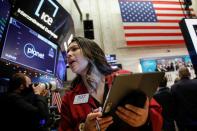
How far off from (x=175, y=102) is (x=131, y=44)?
4935 millimetres

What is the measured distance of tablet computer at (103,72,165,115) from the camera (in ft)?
3.86

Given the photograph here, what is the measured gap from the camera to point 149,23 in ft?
27.9

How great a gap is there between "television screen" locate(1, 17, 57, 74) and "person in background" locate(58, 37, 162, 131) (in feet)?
6.37

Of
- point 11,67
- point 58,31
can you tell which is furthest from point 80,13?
point 11,67

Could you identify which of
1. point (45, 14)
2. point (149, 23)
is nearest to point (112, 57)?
point (149, 23)

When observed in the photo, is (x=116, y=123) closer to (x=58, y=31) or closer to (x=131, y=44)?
(x=58, y=31)

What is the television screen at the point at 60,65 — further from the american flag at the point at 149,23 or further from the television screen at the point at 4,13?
the american flag at the point at 149,23

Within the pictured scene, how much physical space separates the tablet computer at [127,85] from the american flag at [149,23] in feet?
23.0

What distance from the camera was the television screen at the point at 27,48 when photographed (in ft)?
11.6

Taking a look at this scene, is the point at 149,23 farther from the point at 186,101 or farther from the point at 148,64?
the point at 186,101

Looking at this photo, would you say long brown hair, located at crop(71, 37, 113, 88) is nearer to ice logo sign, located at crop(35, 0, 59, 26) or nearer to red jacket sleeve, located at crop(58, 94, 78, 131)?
red jacket sleeve, located at crop(58, 94, 78, 131)

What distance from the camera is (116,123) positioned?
1347mm

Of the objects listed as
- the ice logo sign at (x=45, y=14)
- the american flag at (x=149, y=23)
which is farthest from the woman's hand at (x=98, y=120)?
the american flag at (x=149, y=23)

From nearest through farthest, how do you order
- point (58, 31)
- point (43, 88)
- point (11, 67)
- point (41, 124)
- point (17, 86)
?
point (17, 86)
point (41, 124)
point (43, 88)
point (11, 67)
point (58, 31)
